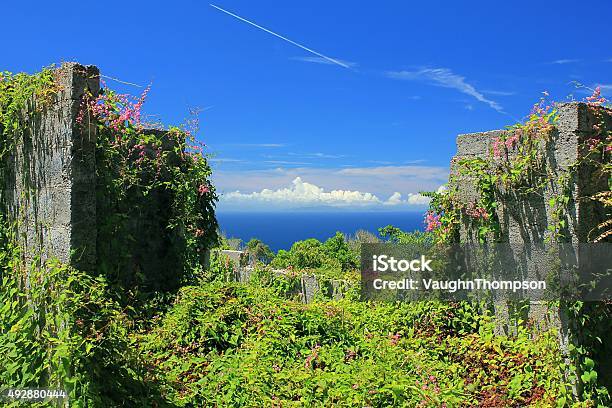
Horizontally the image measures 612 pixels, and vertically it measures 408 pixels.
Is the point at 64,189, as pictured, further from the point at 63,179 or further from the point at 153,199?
the point at 153,199

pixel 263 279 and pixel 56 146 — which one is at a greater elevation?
pixel 56 146

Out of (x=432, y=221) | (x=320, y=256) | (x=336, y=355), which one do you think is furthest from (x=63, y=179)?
(x=320, y=256)

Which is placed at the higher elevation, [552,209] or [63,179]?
[63,179]

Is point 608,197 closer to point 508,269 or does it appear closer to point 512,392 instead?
point 508,269

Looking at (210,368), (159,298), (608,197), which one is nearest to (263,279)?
(159,298)

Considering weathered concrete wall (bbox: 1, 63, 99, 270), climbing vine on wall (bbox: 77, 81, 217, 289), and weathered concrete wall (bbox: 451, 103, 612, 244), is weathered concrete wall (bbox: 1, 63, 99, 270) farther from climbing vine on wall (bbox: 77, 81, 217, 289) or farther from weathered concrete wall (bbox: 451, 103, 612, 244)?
weathered concrete wall (bbox: 451, 103, 612, 244)

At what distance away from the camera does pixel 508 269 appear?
6910 millimetres

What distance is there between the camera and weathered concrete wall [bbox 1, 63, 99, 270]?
553cm

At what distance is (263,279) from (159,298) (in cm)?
415

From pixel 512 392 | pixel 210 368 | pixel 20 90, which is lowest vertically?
pixel 512 392

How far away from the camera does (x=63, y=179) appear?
5559mm

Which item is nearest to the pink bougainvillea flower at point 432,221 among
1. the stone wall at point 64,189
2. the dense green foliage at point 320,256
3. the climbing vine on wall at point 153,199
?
the climbing vine on wall at point 153,199

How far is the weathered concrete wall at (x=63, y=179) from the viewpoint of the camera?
5531mm

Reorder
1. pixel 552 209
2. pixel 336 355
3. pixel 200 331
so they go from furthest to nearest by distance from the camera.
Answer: pixel 200 331 → pixel 552 209 → pixel 336 355
